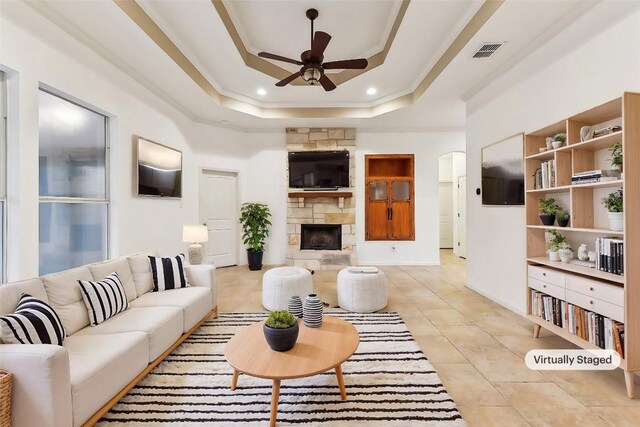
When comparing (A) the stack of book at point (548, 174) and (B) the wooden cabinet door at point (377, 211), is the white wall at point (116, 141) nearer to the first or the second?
(B) the wooden cabinet door at point (377, 211)

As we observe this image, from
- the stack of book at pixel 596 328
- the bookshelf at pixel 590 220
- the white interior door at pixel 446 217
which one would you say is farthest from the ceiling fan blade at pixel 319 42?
the white interior door at pixel 446 217

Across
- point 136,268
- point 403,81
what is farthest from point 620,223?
point 136,268

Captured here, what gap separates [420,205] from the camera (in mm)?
6398

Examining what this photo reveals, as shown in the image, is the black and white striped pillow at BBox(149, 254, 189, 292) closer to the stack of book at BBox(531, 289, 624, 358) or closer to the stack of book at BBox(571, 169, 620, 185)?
the stack of book at BBox(531, 289, 624, 358)

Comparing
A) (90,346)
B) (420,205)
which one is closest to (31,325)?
(90,346)

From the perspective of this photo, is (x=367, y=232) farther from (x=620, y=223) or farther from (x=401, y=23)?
(x=620, y=223)

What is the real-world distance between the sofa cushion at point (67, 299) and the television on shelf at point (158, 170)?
6.17ft

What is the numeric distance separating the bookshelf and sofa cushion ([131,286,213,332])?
316 cm

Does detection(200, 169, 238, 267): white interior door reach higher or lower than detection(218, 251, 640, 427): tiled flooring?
higher

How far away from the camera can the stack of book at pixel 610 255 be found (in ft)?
6.60

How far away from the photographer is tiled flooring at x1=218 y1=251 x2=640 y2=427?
1813mm

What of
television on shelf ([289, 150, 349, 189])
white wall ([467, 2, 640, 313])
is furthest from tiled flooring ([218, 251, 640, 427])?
television on shelf ([289, 150, 349, 189])

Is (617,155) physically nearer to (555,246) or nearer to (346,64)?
(555,246)

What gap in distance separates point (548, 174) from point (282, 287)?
9.55 ft
